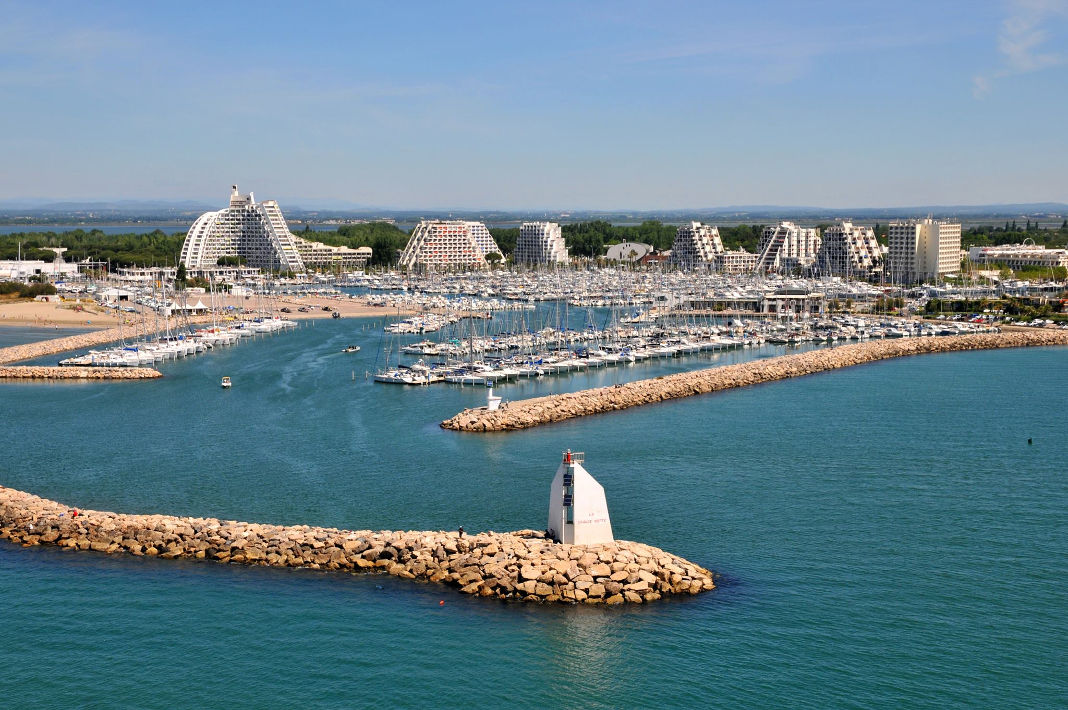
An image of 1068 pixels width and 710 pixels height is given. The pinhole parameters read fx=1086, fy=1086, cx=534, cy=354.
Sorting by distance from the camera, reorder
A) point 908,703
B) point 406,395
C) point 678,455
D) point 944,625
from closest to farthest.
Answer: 1. point 908,703
2. point 944,625
3. point 678,455
4. point 406,395

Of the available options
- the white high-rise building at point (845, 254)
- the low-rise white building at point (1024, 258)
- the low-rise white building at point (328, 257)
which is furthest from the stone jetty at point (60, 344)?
the low-rise white building at point (1024, 258)

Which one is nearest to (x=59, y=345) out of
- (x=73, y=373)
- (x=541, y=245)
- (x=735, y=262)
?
(x=73, y=373)

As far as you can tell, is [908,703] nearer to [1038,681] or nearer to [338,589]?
[1038,681]

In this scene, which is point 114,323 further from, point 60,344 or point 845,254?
point 845,254

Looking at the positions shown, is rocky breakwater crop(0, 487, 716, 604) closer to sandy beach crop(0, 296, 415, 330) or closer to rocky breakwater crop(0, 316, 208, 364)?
rocky breakwater crop(0, 316, 208, 364)

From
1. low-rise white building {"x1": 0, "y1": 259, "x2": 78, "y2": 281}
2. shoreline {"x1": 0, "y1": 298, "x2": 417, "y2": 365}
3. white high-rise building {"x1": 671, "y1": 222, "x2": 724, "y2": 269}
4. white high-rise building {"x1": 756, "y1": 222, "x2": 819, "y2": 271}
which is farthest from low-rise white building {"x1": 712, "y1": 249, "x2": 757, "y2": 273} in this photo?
low-rise white building {"x1": 0, "y1": 259, "x2": 78, "y2": 281}

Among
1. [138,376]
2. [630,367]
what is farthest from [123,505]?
[630,367]
